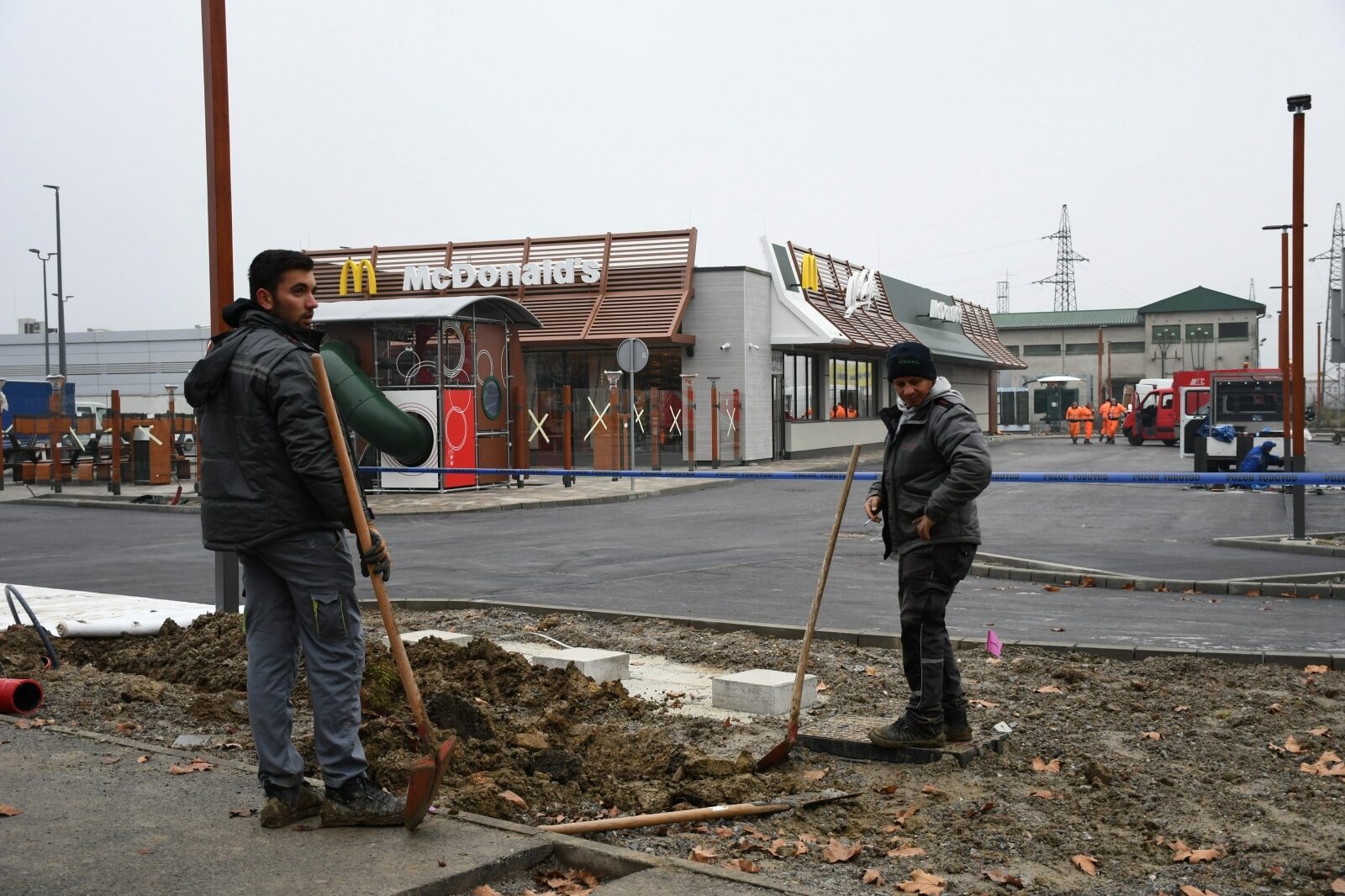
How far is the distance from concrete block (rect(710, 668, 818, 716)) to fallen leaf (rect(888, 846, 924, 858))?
2.17m

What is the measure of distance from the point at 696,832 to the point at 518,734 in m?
1.32

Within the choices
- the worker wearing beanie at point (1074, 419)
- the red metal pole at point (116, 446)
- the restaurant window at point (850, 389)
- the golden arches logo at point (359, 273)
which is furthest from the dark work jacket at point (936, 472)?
the worker wearing beanie at point (1074, 419)

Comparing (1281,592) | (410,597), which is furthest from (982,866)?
(1281,592)

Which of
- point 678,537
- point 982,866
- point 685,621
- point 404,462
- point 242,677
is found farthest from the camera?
point 404,462

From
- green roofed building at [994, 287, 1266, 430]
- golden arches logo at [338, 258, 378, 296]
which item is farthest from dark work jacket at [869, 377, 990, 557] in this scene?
green roofed building at [994, 287, 1266, 430]

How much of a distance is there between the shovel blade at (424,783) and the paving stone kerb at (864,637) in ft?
14.2

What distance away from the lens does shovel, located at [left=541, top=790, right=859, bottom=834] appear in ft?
15.5

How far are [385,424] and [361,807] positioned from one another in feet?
67.2

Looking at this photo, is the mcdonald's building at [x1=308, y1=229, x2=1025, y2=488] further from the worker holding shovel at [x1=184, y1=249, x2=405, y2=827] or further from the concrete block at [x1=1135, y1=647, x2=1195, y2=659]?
the worker holding shovel at [x1=184, y1=249, x2=405, y2=827]

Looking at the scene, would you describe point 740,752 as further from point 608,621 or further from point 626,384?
point 626,384

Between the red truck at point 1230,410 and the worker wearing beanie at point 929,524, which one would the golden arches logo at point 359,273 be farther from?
the worker wearing beanie at point 929,524

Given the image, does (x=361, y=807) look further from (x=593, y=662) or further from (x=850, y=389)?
(x=850, y=389)

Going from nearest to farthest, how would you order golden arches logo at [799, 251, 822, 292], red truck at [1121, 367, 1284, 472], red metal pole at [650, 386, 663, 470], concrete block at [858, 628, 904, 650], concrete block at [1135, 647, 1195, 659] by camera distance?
concrete block at [1135, 647, 1195, 659] < concrete block at [858, 628, 904, 650] < red truck at [1121, 367, 1284, 472] < red metal pole at [650, 386, 663, 470] < golden arches logo at [799, 251, 822, 292]

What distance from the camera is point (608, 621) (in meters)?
9.94
